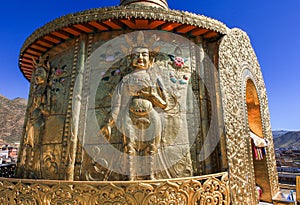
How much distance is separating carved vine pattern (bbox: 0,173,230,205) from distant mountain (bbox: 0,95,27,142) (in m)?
45.4

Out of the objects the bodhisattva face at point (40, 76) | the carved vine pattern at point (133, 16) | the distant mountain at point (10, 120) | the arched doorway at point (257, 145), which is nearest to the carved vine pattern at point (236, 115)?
the arched doorway at point (257, 145)

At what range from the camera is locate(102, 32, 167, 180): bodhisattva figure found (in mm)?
5195

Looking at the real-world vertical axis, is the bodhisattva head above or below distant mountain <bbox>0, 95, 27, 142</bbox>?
below

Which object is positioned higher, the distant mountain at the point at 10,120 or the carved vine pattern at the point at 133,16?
the distant mountain at the point at 10,120

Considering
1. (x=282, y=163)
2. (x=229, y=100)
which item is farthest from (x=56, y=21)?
(x=282, y=163)

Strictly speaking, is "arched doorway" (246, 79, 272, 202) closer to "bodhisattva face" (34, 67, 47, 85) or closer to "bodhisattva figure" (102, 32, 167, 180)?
"bodhisattva figure" (102, 32, 167, 180)

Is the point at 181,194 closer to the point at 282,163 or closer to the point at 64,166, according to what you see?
the point at 64,166

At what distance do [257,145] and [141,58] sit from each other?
6207 millimetres

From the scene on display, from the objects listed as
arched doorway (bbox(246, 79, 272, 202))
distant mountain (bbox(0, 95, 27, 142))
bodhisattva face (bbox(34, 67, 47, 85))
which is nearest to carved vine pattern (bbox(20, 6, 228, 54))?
bodhisattva face (bbox(34, 67, 47, 85))

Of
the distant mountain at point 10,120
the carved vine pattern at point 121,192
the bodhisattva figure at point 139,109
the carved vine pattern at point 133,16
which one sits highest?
the distant mountain at point 10,120

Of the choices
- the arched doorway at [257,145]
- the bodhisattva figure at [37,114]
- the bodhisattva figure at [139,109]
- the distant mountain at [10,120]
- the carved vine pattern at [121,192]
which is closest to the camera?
the carved vine pattern at [121,192]

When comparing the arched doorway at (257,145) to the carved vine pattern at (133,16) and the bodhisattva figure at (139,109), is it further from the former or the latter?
the bodhisattva figure at (139,109)

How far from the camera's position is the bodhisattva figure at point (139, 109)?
17.0 ft

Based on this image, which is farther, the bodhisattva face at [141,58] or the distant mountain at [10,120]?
the distant mountain at [10,120]
